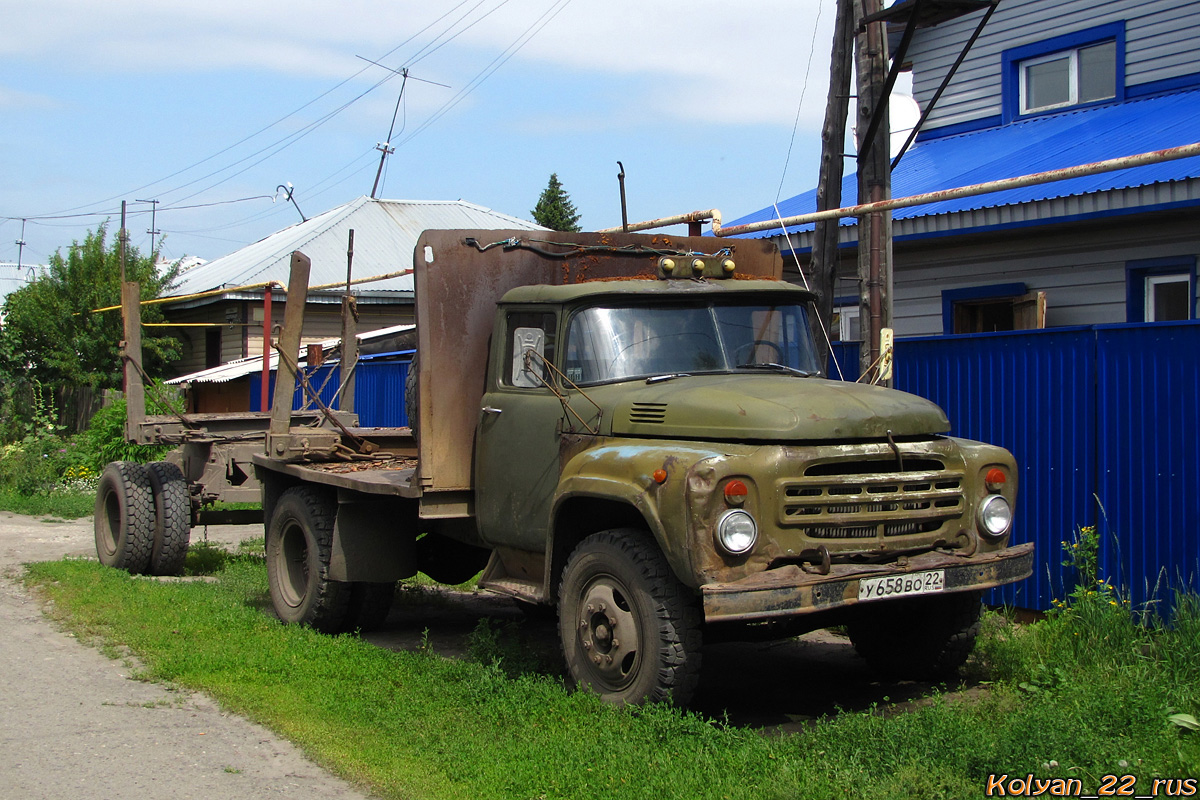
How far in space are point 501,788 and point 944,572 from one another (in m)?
2.32

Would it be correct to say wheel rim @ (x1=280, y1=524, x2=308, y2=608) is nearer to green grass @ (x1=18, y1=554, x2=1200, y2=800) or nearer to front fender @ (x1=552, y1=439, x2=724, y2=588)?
green grass @ (x1=18, y1=554, x2=1200, y2=800)

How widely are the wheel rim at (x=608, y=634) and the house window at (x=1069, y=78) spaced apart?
34.9 ft

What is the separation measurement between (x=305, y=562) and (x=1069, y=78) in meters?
10.8

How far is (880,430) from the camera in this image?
557 cm

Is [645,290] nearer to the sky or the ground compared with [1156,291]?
nearer to the ground

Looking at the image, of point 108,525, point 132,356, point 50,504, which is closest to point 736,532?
point 132,356

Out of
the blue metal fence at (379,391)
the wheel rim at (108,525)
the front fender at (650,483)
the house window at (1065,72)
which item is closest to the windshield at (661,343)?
the front fender at (650,483)

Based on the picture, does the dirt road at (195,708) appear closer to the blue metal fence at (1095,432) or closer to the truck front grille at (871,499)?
the truck front grille at (871,499)

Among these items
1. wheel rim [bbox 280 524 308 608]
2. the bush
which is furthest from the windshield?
the bush

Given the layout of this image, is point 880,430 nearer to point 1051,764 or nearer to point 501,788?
point 1051,764

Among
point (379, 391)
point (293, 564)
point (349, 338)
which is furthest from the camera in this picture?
point (379, 391)

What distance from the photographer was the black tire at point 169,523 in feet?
34.4

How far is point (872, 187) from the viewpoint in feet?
26.0

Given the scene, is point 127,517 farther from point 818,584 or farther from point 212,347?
point 212,347
